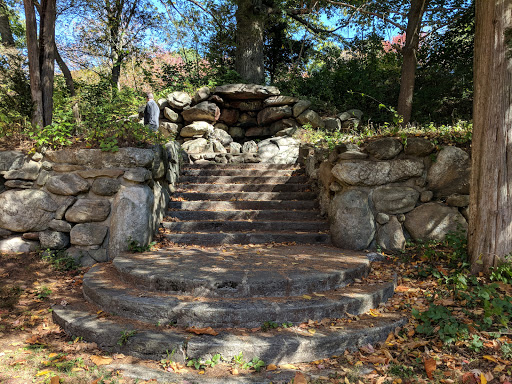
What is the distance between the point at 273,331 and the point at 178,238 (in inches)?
96.4

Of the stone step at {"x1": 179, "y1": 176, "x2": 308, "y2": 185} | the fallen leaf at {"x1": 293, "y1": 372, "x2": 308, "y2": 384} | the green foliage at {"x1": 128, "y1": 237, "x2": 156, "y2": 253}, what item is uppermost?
the stone step at {"x1": 179, "y1": 176, "x2": 308, "y2": 185}

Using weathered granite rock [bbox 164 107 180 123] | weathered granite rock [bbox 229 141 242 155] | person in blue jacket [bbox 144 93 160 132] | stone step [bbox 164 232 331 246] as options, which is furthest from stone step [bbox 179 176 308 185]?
weathered granite rock [bbox 164 107 180 123]

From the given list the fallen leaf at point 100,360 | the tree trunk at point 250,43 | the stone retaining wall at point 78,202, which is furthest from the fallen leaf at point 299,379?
the tree trunk at point 250,43

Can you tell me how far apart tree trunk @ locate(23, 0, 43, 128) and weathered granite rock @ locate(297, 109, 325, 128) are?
23.0ft

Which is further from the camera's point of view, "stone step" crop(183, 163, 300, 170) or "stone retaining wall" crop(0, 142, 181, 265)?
"stone step" crop(183, 163, 300, 170)

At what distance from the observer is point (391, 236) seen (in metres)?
4.72

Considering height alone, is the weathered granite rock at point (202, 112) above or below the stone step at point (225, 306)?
above

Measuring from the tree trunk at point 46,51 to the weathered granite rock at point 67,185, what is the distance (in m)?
1.29

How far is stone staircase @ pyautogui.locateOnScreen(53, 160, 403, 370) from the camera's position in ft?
8.89

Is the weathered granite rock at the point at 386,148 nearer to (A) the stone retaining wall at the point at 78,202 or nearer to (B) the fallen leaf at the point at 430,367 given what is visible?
(B) the fallen leaf at the point at 430,367

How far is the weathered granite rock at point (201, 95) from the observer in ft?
34.6

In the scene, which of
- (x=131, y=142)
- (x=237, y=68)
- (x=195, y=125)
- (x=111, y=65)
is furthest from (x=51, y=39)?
(x=111, y=65)

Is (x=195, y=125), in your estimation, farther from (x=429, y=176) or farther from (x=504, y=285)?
(x=504, y=285)

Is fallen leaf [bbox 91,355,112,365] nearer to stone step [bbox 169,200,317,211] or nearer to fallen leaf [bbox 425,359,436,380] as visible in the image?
fallen leaf [bbox 425,359,436,380]
